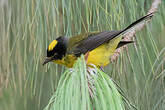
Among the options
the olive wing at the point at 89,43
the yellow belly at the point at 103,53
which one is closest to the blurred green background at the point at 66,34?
the yellow belly at the point at 103,53

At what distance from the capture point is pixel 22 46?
1935 millimetres

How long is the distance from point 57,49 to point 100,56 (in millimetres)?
327

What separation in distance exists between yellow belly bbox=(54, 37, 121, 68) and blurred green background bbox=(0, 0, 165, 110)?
7 cm

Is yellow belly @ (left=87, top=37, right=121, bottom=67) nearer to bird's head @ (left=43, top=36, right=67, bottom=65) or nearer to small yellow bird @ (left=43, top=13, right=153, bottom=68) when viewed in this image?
small yellow bird @ (left=43, top=13, right=153, bottom=68)

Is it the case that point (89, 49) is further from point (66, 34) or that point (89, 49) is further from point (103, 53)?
point (66, 34)

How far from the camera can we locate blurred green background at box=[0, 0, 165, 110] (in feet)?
5.52

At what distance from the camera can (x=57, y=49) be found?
7.79 ft

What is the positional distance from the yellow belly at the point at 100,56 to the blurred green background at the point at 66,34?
0.24 feet

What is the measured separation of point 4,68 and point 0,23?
28 centimetres

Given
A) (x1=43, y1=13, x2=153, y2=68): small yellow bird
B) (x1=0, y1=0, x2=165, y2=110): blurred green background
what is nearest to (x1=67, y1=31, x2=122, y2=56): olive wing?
(x1=43, y1=13, x2=153, y2=68): small yellow bird

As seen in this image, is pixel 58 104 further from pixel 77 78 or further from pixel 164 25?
pixel 164 25

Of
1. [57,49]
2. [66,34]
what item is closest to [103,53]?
[57,49]

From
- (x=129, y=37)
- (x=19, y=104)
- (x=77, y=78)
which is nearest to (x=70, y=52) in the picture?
(x=129, y=37)

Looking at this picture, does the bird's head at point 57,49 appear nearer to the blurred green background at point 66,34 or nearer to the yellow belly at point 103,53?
the blurred green background at point 66,34
